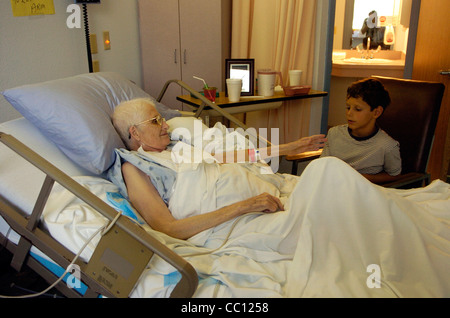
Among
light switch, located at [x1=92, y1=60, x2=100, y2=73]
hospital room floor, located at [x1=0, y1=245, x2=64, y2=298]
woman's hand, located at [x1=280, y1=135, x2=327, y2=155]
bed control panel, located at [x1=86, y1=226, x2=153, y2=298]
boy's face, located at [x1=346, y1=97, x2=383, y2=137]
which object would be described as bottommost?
hospital room floor, located at [x1=0, y1=245, x2=64, y2=298]

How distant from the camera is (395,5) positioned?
13.4 feet

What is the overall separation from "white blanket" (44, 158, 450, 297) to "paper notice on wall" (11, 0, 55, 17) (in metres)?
0.97

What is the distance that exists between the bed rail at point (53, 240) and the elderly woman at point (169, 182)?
32 centimetres

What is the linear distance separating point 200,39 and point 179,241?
212 centimetres

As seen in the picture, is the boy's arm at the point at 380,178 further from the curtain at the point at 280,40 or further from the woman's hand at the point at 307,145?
the curtain at the point at 280,40

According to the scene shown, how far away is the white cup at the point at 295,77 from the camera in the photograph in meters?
3.02

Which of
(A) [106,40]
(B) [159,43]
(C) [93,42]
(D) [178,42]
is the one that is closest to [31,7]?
(C) [93,42]

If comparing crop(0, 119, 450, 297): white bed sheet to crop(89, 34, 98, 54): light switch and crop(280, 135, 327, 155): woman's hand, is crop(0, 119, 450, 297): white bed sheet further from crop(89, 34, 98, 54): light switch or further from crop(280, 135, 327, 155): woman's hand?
crop(89, 34, 98, 54): light switch

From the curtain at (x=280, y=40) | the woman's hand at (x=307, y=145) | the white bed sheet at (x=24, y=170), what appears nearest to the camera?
the white bed sheet at (x=24, y=170)

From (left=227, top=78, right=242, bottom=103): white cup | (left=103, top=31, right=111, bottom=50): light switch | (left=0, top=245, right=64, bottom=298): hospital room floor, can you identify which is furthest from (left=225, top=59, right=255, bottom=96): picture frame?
(left=0, top=245, right=64, bottom=298): hospital room floor

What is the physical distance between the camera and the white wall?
182 cm

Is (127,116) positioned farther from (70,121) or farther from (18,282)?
(18,282)

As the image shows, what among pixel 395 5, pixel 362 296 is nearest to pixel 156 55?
pixel 362 296

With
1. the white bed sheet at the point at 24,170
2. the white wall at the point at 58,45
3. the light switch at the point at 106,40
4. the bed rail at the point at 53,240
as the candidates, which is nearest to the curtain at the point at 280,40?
the white wall at the point at 58,45
